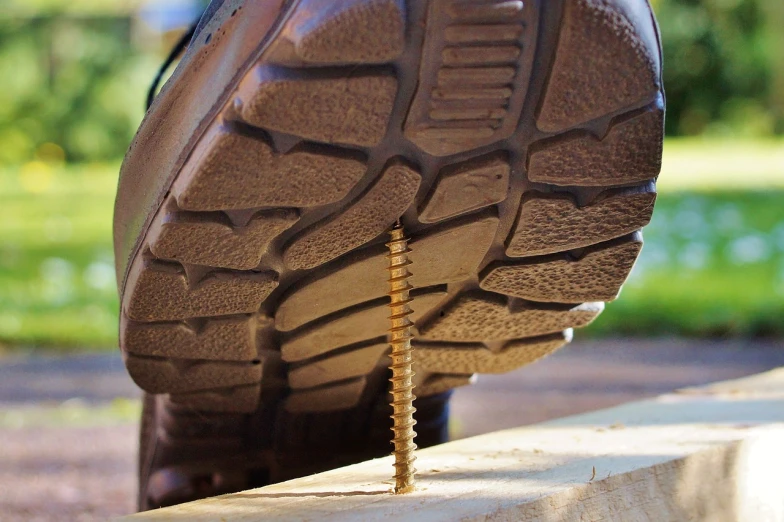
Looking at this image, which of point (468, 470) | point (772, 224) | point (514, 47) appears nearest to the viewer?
point (514, 47)

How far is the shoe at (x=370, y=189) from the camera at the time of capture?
2.49 feet

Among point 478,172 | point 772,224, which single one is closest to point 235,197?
point 478,172

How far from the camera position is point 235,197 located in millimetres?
834

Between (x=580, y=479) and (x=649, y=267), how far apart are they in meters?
3.38

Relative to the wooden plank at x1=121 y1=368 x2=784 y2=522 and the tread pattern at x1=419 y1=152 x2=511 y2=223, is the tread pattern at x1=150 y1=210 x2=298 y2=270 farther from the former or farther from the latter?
the wooden plank at x1=121 y1=368 x2=784 y2=522

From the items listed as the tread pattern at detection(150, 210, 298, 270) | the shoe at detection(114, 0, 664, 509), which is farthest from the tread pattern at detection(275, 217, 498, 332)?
the tread pattern at detection(150, 210, 298, 270)

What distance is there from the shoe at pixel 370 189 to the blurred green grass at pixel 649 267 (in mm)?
2428

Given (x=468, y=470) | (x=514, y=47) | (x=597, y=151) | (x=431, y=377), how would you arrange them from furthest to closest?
(x=431, y=377) < (x=468, y=470) < (x=597, y=151) < (x=514, y=47)

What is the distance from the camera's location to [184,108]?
2.93ft

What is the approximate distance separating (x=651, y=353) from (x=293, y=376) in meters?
2.36

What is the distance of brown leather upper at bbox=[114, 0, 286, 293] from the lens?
80 centimetres

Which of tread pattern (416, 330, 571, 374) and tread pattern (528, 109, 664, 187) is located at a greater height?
tread pattern (528, 109, 664, 187)

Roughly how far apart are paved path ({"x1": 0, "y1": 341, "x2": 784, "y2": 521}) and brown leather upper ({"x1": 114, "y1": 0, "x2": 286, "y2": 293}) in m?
1.14

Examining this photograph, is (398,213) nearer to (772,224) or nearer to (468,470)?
(468,470)
